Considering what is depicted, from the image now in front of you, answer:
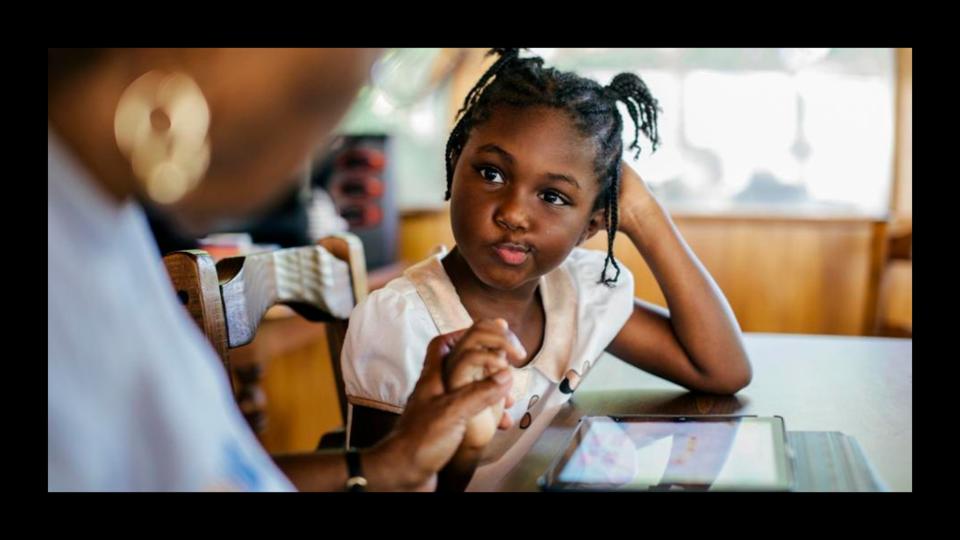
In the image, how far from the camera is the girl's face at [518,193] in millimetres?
742

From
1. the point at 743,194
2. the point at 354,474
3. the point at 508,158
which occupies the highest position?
the point at 743,194

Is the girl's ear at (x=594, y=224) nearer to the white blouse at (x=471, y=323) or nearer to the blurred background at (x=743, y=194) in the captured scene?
the white blouse at (x=471, y=323)

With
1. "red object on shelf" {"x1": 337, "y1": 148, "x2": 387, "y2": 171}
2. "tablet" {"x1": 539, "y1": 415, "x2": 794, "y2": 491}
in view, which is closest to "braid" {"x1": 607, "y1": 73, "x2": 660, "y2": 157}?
"tablet" {"x1": 539, "y1": 415, "x2": 794, "y2": 491}

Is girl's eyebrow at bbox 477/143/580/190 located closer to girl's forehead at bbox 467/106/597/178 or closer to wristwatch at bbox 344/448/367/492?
girl's forehead at bbox 467/106/597/178

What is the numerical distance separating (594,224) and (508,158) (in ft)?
0.43

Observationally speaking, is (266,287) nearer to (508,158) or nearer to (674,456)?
(508,158)

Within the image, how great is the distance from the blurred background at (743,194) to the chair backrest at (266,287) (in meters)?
0.34

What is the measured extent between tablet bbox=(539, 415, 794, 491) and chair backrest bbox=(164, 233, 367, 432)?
11.7 inches

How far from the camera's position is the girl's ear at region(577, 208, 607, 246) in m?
0.82

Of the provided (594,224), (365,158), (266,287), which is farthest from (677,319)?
(365,158)

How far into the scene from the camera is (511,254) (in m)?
0.76
